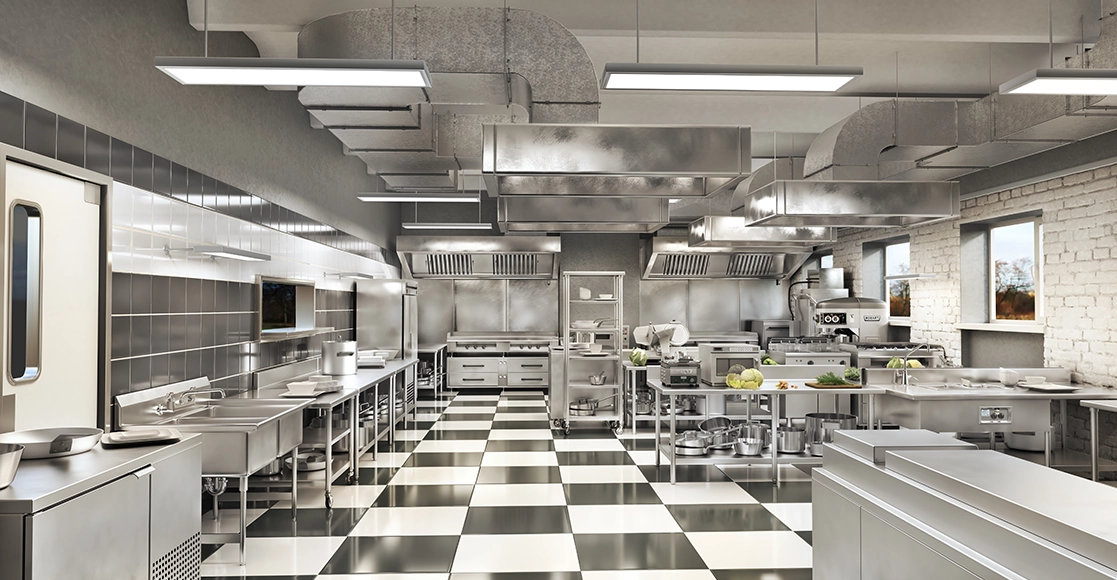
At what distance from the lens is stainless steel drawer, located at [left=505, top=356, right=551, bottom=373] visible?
11562 mm

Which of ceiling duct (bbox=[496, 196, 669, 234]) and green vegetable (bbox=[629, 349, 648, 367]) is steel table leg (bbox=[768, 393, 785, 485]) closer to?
ceiling duct (bbox=[496, 196, 669, 234])

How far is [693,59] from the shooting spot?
5.35 m

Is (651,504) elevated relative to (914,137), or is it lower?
lower

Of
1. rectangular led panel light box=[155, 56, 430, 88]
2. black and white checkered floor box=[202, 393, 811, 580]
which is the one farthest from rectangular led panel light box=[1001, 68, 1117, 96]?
rectangular led panel light box=[155, 56, 430, 88]

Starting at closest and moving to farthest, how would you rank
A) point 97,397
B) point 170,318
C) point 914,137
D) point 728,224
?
point 97,397 → point 170,318 → point 914,137 → point 728,224

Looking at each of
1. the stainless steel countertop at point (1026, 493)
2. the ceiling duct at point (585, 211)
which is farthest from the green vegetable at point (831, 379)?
the stainless steel countertop at point (1026, 493)

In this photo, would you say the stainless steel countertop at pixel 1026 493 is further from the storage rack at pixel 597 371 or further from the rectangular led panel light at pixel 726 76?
the storage rack at pixel 597 371

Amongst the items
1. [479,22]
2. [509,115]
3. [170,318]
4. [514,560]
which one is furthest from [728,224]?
[170,318]

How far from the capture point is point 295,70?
3027 mm

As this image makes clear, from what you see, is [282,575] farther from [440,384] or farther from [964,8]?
[440,384]

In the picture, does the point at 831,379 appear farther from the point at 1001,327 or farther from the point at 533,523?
the point at 533,523

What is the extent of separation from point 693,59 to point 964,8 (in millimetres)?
1867

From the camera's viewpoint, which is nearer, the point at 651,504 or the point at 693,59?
the point at 651,504

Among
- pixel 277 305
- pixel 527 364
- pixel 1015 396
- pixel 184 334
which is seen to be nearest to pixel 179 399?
pixel 184 334
